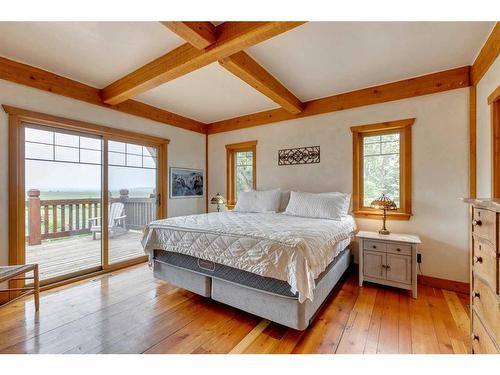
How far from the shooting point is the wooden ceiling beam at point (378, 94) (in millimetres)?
2465

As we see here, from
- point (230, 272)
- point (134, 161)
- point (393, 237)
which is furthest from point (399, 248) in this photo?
point (134, 161)

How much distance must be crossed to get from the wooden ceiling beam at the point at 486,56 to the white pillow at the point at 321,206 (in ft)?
5.69

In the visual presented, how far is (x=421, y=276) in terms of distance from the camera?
8.71 ft

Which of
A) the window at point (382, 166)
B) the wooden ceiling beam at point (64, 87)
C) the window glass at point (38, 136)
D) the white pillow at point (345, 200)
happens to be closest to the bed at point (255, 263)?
the white pillow at point (345, 200)

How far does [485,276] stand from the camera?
44.4 inches

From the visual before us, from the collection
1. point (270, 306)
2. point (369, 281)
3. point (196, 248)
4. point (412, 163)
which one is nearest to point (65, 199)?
point (196, 248)

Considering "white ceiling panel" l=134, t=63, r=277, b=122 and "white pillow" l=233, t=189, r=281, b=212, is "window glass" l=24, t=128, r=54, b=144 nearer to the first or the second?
"white ceiling panel" l=134, t=63, r=277, b=122

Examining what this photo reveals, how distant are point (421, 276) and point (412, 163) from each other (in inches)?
53.7

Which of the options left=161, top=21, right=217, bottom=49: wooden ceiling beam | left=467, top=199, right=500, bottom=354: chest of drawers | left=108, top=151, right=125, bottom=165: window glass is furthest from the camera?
left=108, top=151, right=125, bottom=165: window glass

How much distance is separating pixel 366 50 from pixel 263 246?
2.06 m

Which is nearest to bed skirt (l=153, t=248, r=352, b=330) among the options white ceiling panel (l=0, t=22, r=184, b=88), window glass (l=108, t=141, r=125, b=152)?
window glass (l=108, t=141, r=125, b=152)

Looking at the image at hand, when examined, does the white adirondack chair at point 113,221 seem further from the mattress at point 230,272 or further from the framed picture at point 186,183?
the mattress at point 230,272

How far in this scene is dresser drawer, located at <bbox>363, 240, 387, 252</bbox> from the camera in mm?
2463

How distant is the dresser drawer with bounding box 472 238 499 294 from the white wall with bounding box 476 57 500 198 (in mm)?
1225
